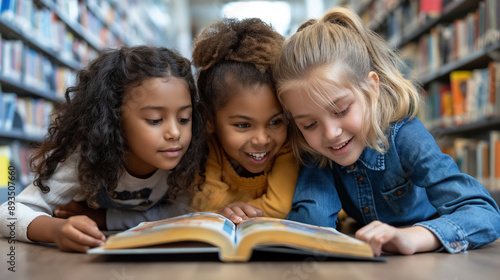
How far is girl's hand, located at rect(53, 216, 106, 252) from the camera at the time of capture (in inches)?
28.2

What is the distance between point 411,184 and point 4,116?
2257 millimetres

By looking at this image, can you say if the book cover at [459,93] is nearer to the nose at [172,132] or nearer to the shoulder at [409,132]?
the shoulder at [409,132]

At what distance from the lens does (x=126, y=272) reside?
555 millimetres

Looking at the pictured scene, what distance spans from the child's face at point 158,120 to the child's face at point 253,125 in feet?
0.35

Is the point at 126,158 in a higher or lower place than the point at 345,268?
higher

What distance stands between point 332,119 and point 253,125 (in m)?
0.24

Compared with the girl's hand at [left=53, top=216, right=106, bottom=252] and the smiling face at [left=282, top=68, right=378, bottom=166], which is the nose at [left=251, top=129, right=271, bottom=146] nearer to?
the smiling face at [left=282, top=68, right=378, bottom=166]

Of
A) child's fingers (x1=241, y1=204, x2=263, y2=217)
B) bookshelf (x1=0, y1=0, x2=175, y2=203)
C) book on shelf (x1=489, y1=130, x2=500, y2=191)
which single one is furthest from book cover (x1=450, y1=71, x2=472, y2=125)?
child's fingers (x1=241, y1=204, x2=263, y2=217)

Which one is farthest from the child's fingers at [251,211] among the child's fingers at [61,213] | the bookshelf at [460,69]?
the bookshelf at [460,69]

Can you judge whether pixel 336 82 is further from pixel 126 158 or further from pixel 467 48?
pixel 467 48

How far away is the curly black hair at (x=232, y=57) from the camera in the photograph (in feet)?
3.63

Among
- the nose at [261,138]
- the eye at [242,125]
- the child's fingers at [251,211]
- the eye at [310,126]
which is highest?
the eye at [242,125]

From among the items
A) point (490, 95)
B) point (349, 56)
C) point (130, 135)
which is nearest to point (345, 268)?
point (349, 56)

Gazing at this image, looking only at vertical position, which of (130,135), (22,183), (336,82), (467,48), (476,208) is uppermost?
(467,48)
